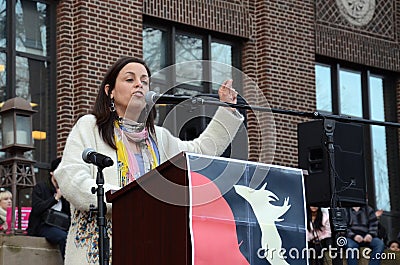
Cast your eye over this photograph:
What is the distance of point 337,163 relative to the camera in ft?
33.0

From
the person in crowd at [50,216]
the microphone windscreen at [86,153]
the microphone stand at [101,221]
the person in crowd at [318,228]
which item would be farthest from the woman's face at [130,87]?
the person in crowd at [318,228]

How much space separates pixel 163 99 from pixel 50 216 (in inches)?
175

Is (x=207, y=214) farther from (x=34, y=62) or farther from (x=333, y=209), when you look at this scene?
(x=34, y=62)

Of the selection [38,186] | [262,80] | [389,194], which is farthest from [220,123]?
[389,194]

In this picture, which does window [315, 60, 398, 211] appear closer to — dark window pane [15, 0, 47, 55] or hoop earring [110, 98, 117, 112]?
dark window pane [15, 0, 47, 55]

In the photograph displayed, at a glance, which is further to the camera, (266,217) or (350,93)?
(350,93)

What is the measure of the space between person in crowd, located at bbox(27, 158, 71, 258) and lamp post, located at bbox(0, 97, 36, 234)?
1.25 meters

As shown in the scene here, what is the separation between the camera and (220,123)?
22.2 ft

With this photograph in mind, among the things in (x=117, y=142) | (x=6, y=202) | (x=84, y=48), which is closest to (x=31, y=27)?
(x=84, y=48)

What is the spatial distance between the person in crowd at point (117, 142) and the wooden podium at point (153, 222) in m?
0.60

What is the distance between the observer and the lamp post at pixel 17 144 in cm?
1235

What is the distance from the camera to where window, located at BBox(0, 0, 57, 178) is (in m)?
14.5

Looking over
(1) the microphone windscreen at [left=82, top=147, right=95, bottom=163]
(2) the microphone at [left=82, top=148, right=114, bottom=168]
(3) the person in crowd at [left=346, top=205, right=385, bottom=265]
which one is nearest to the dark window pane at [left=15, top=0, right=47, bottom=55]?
(3) the person in crowd at [left=346, top=205, right=385, bottom=265]

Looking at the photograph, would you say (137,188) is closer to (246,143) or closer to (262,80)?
(246,143)
